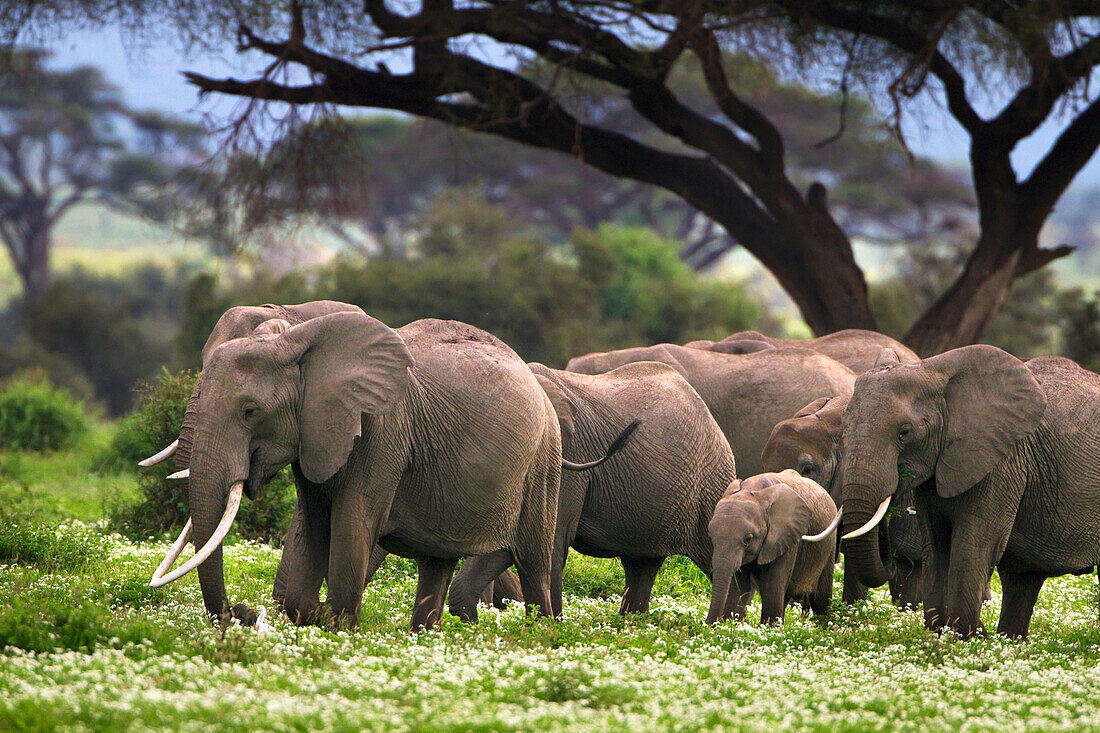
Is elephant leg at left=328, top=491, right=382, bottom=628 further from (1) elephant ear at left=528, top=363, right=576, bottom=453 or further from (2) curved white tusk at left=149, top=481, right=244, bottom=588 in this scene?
(1) elephant ear at left=528, top=363, right=576, bottom=453

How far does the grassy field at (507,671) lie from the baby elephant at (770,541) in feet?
0.99

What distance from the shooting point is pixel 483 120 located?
18.1m

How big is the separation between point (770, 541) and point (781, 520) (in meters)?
0.15

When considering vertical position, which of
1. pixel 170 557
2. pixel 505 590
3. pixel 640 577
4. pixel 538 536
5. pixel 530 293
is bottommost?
pixel 505 590

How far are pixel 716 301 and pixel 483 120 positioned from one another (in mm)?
16459

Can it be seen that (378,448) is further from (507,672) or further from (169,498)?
(169,498)

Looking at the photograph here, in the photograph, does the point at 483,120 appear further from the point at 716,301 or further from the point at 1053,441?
the point at 716,301

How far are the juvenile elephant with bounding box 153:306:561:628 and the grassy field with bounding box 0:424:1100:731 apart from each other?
392 millimetres

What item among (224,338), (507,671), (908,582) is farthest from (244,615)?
(908,582)

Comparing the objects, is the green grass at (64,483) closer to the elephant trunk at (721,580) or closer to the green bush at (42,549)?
the green bush at (42,549)

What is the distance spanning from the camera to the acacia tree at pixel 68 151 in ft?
180

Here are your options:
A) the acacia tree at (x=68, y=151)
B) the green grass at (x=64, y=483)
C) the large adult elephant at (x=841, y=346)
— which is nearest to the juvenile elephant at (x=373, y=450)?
the green grass at (x=64, y=483)

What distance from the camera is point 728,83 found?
1867cm

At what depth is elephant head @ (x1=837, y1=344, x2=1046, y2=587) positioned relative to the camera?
26.2 ft
